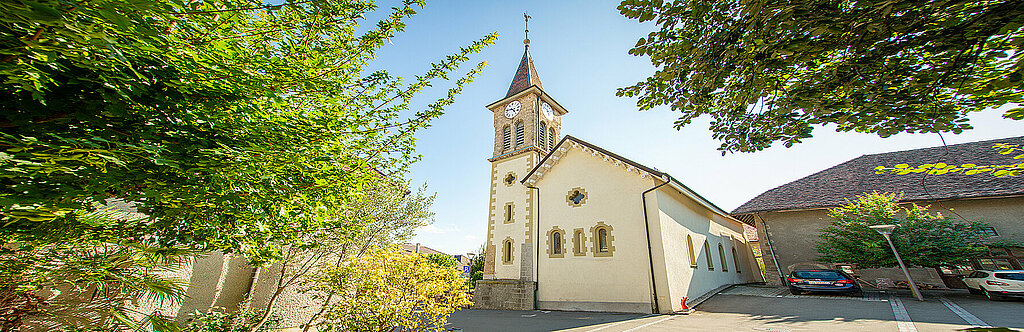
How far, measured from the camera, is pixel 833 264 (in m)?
16.4

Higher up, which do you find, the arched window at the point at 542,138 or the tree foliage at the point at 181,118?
the arched window at the point at 542,138

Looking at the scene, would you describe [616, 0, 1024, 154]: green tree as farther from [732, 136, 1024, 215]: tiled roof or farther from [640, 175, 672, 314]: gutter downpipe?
[732, 136, 1024, 215]: tiled roof

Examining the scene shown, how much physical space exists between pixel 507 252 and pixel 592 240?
15.6 ft

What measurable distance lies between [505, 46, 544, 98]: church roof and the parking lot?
46.9ft

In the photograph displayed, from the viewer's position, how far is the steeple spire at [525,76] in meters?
22.5

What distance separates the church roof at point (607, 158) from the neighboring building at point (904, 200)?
10.1 feet

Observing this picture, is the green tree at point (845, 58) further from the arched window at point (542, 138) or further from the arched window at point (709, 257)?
the arched window at point (542, 138)

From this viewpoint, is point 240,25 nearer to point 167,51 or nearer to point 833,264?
point 167,51

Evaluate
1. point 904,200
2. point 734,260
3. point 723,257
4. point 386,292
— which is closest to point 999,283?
point 904,200

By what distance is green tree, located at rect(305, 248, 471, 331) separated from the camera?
5.70 metres

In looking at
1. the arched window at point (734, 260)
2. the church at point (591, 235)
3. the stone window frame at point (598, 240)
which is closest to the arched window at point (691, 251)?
the church at point (591, 235)

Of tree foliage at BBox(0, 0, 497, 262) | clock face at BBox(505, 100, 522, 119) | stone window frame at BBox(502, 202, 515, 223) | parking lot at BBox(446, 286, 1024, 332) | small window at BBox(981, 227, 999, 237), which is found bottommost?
parking lot at BBox(446, 286, 1024, 332)

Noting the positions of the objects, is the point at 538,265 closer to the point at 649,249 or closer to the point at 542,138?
the point at 649,249

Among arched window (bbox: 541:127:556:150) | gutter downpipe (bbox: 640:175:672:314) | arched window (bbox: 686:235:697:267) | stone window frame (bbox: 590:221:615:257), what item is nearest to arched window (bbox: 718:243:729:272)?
arched window (bbox: 686:235:697:267)
